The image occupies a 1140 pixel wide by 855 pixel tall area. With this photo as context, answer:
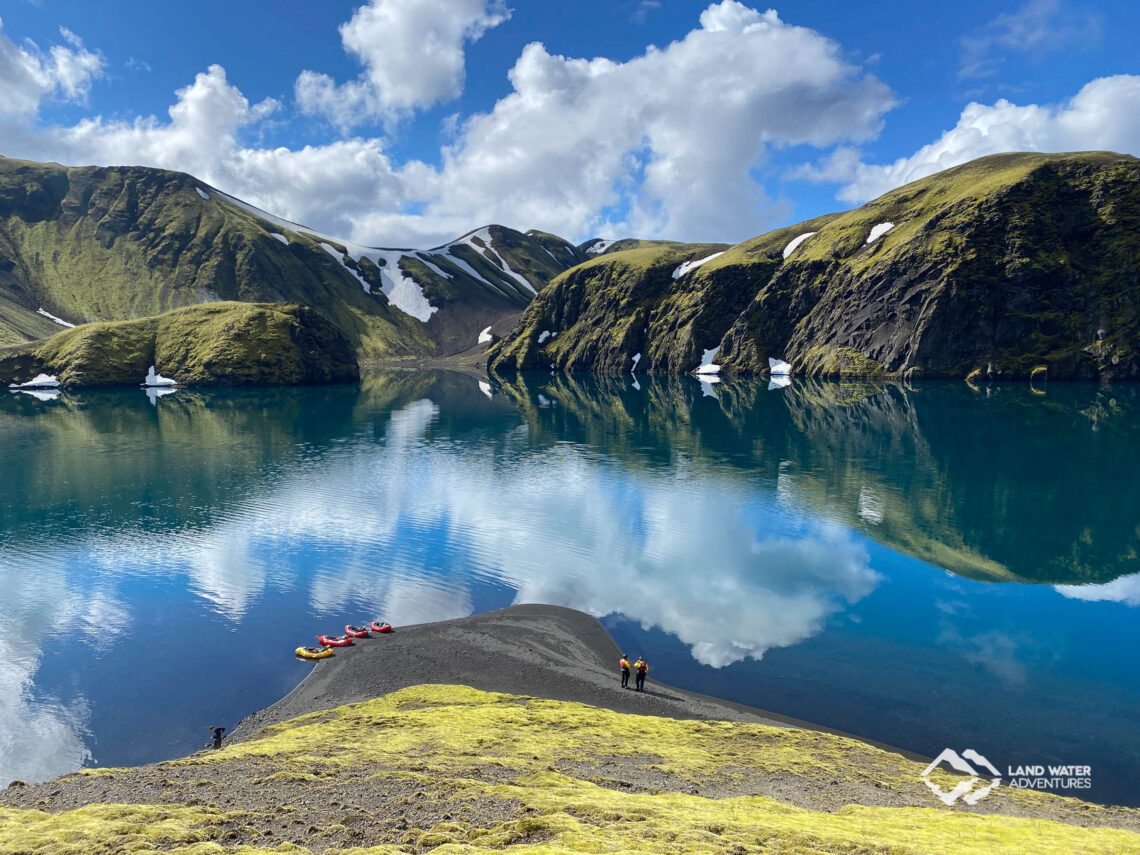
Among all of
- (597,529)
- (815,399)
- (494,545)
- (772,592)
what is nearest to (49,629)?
(494,545)

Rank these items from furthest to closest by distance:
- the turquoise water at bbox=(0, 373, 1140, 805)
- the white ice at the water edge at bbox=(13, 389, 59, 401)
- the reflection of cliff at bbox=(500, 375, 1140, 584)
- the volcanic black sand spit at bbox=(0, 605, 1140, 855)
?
the white ice at the water edge at bbox=(13, 389, 59, 401) < the reflection of cliff at bbox=(500, 375, 1140, 584) < the turquoise water at bbox=(0, 373, 1140, 805) < the volcanic black sand spit at bbox=(0, 605, 1140, 855)

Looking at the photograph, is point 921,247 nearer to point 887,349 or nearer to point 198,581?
point 887,349

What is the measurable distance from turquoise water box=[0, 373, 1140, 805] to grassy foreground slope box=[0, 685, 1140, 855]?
686 cm

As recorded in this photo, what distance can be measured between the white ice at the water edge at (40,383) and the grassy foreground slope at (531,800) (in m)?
226

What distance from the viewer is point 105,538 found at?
5556 cm

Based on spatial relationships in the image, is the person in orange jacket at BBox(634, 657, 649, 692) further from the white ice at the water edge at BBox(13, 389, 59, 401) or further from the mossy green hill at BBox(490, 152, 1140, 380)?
the white ice at the water edge at BBox(13, 389, 59, 401)

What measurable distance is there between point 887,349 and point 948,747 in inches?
7114

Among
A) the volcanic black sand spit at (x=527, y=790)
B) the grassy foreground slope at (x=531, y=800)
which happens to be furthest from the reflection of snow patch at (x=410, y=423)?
the grassy foreground slope at (x=531, y=800)

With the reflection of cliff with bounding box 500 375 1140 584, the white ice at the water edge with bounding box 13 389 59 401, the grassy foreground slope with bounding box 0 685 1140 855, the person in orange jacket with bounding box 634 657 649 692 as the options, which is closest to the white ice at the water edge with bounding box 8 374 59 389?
the white ice at the water edge with bounding box 13 389 59 401

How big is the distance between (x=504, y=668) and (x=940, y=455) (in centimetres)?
7402

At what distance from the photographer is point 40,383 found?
19462cm

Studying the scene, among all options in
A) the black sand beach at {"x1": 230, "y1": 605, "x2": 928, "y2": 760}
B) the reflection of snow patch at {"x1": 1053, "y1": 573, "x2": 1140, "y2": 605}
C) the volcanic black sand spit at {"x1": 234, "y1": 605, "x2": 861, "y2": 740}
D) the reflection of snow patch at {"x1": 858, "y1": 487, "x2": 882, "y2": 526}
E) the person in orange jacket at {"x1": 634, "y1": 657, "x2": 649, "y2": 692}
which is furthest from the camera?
the reflection of snow patch at {"x1": 858, "y1": 487, "x2": 882, "y2": 526}

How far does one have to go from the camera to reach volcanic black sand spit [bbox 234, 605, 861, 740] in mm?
30328

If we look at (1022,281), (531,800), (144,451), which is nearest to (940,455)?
(531,800)
